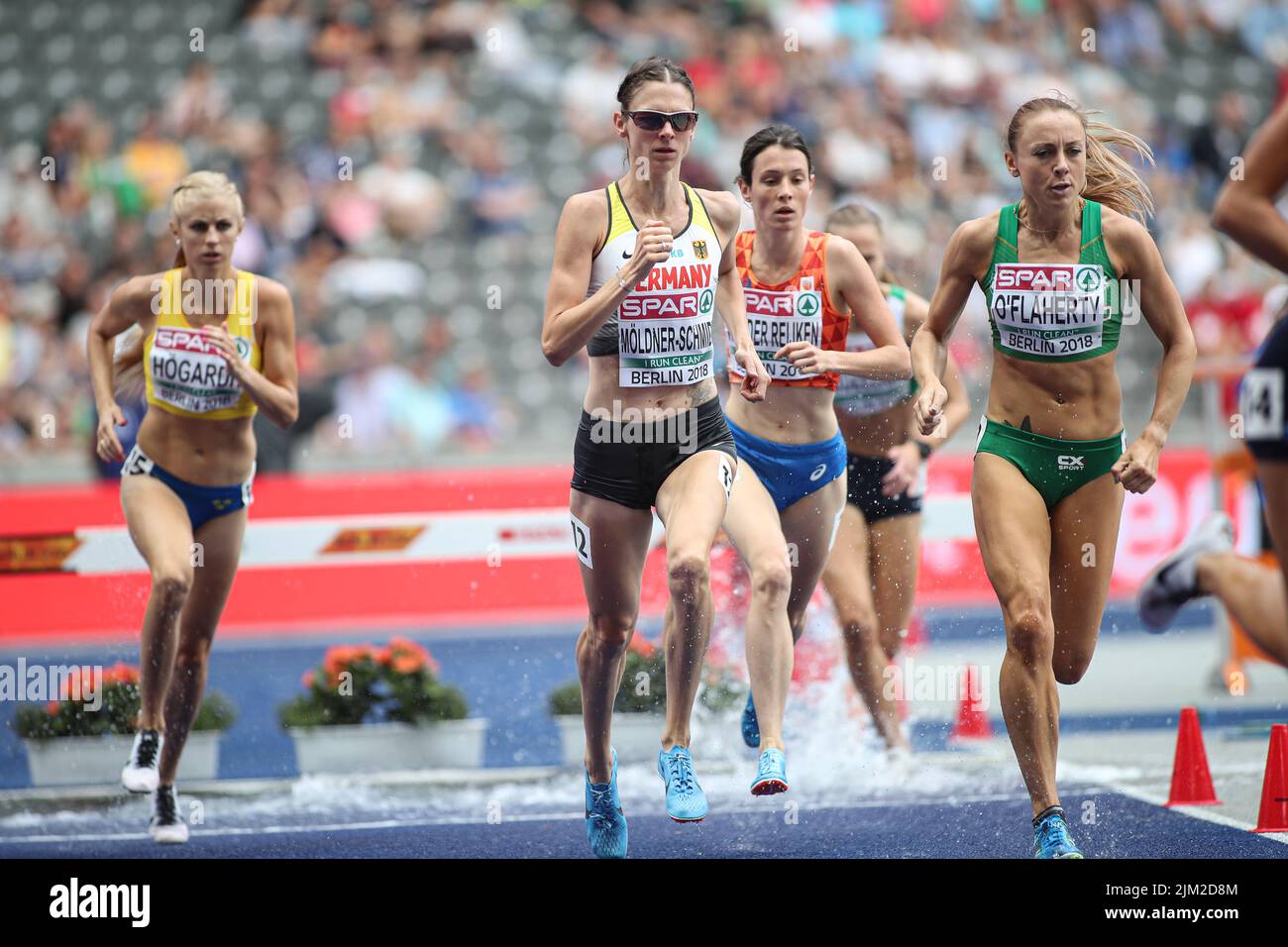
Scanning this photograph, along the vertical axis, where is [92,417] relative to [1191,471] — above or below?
above

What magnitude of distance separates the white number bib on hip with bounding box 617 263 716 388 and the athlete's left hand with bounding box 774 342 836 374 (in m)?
0.30

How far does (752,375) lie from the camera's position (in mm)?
5953

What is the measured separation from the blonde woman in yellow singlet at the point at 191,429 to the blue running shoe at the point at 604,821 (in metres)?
1.77

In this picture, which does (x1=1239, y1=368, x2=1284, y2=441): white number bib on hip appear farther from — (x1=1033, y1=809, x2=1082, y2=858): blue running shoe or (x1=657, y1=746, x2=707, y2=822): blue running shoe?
(x1=657, y1=746, x2=707, y2=822): blue running shoe

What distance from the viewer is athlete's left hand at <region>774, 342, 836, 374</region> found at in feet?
19.5

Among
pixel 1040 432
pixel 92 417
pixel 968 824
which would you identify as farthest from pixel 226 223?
pixel 92 417

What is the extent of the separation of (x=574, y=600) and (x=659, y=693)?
70.2 inches

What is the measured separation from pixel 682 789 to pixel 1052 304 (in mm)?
2110

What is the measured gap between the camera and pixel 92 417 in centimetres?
1297

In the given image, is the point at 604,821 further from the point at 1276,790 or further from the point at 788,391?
the point at 1276,790

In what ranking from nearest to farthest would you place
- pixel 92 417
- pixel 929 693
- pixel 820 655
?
1. pixel 820 655
2. pixel 929 693
3. pixel 92 417

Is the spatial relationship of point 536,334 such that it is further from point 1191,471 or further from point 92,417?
point 1191,471

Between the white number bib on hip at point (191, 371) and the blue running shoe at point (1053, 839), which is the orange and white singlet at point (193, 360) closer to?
the white number bib on hip at point (191, 371)
